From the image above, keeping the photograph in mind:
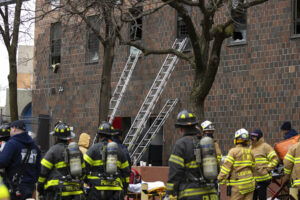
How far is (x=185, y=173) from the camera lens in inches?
327

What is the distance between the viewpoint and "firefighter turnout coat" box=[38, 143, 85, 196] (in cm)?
1023

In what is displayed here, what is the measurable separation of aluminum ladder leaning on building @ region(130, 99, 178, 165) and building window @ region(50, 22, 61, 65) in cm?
692

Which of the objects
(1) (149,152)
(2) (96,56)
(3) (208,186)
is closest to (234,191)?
(3) (208,186)

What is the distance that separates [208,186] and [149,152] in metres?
13.3

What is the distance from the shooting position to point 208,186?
27.4ft

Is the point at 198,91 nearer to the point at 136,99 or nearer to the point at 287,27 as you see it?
the point at 287,27

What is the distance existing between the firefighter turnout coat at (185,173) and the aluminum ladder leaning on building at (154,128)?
472 inches

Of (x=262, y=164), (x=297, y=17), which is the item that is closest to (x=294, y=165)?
(x=262, y=164)

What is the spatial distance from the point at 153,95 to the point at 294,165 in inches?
420

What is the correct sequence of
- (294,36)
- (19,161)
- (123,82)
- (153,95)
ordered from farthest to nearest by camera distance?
(123,82) → (153,95) → (294,36) → (19,161)

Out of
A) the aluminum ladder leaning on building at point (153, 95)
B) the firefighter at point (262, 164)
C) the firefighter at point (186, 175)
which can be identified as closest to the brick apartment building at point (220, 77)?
the aluminum ladder leaning on building at point (153, 95)

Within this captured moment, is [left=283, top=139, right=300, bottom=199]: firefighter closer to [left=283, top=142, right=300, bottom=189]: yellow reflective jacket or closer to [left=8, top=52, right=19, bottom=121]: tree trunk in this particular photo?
[left=283, top=142, right=300, bottom=189]: yellow reflective jacket

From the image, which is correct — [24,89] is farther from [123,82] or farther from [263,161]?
[263,161]

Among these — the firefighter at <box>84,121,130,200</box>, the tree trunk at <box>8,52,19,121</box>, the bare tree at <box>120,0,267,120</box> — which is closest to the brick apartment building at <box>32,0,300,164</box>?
the tree trunk at <box>8,52,19,121</box>
